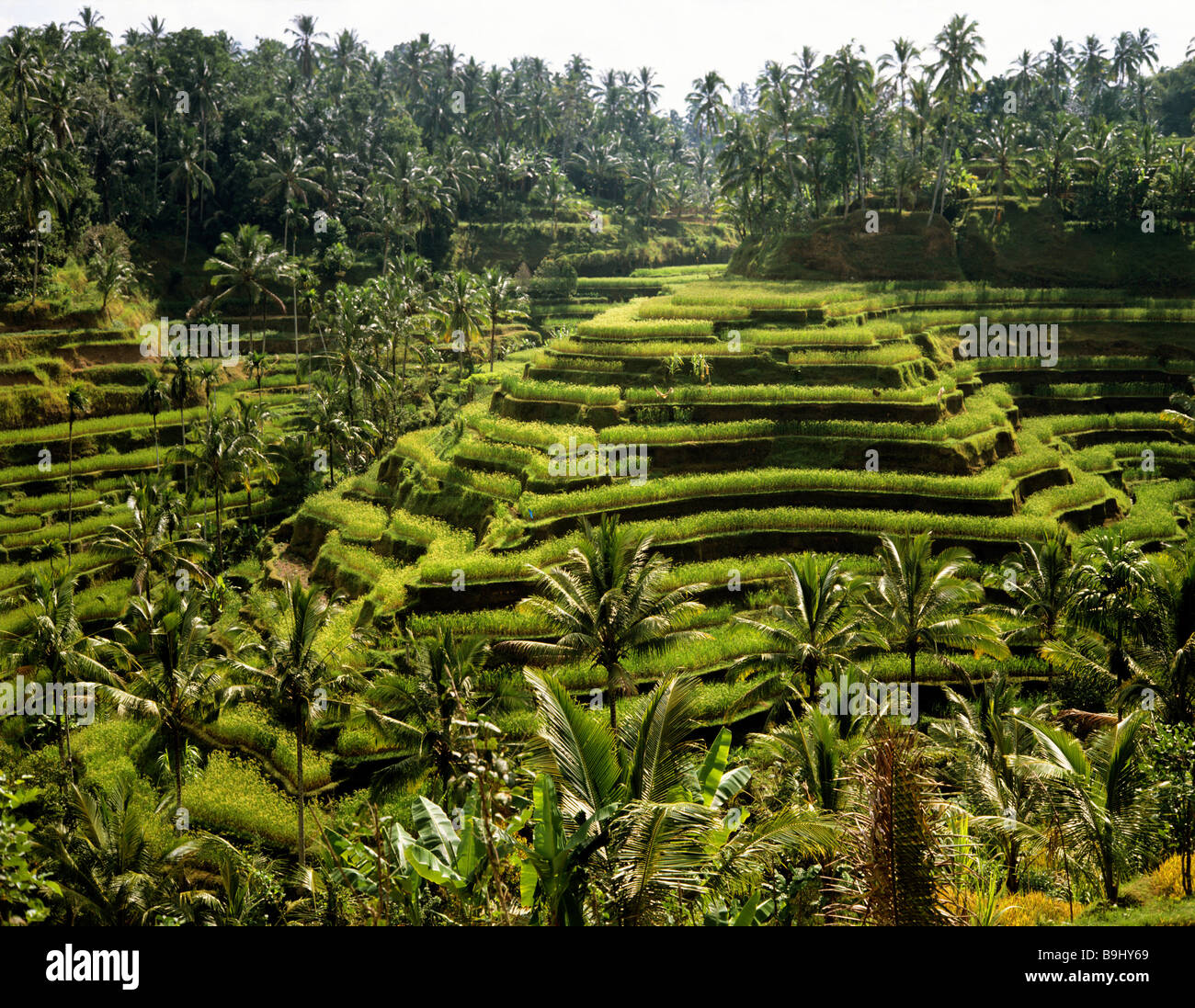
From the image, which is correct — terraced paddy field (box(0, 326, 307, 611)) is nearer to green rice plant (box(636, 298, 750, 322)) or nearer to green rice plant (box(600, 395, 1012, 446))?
green rice plant (box(600, 395, 1012, 446))

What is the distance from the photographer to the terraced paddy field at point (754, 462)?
28.9m

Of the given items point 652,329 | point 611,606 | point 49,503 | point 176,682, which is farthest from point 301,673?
point 49,503

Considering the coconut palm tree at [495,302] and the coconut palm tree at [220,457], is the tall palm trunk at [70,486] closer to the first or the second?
the coconut palm tree at [220,457]

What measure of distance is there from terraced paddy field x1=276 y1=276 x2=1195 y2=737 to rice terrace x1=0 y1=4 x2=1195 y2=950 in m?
0.20

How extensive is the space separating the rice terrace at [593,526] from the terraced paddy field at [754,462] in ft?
0.65

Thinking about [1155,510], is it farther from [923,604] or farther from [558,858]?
[558,858]

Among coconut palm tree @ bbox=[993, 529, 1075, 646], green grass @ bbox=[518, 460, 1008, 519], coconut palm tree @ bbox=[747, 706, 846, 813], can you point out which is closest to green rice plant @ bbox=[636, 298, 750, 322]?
green grass @ bbox=[518, 460, 1008, 519]

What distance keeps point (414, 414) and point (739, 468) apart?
23.6 m

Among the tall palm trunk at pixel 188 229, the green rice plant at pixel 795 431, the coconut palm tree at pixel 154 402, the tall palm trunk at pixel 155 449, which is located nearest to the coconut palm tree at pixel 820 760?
the green rice plant at pixel 795 431

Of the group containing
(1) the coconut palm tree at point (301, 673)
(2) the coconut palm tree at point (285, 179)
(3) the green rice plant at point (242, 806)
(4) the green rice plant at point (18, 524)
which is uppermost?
(2) the coconut palm tree at point (285, 179)

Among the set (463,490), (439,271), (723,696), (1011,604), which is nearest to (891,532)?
(1011,604)

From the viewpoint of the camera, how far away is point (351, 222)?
238ft

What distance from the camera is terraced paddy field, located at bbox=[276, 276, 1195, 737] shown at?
94.9 feet
